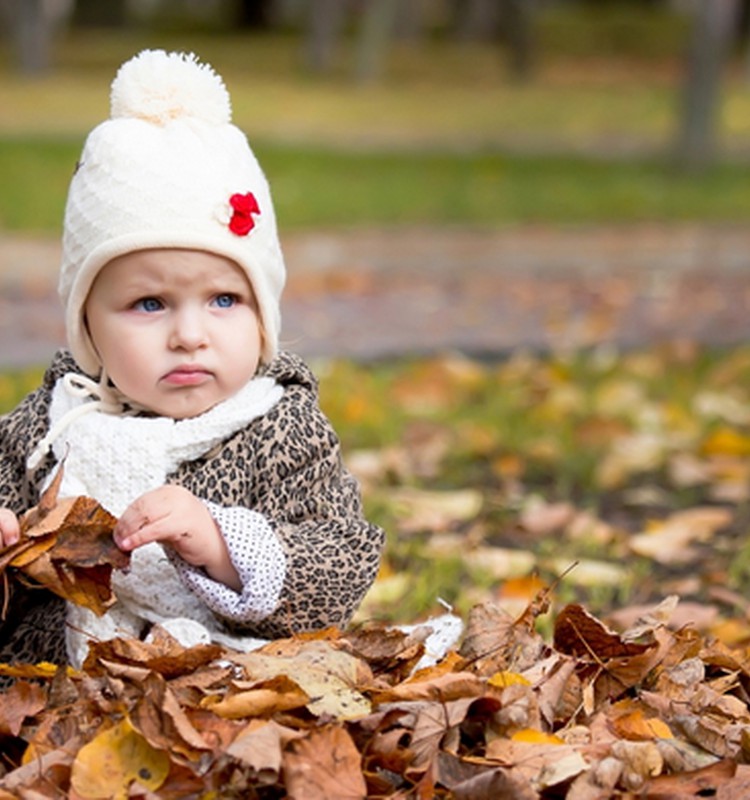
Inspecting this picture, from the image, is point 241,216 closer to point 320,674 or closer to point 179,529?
point 179,529

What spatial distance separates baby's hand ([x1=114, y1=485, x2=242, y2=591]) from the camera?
7.84 feet

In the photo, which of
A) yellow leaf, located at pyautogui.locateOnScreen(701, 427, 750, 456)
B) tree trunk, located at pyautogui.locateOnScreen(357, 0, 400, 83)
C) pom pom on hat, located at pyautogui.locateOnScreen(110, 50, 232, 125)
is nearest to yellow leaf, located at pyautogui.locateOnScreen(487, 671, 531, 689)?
pom pom on hat, located at pyautogui.locateOnScreen(110, 50, 232, 125)

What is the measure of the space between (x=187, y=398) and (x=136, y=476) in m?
0.15

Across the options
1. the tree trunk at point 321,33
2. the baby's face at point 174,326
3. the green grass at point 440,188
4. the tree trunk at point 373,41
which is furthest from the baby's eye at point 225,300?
the tree trunk at point 321,33

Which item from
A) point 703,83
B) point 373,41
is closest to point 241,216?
point 703,83

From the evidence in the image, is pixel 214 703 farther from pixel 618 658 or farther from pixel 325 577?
pixel 618 658

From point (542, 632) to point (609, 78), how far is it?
2733cm

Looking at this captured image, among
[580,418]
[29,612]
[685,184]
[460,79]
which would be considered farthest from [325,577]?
[460,79]

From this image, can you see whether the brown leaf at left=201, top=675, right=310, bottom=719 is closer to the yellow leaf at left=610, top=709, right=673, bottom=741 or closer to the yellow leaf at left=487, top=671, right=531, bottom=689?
the yellow leaf at left=487, top=671, right=531, bottom=689

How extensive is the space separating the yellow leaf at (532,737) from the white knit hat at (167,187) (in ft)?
2.70

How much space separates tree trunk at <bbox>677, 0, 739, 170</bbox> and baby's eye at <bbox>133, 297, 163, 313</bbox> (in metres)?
11.8

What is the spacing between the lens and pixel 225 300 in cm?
269

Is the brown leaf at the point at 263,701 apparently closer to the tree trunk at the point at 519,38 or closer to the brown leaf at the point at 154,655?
the brown leaf at the point at 154,655

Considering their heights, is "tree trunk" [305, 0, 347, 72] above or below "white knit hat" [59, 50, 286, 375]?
below
